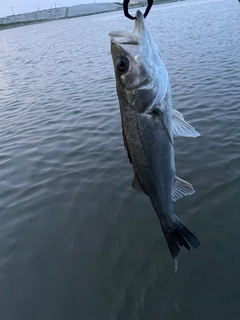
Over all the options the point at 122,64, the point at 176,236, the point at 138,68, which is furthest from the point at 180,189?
the point at 122,64

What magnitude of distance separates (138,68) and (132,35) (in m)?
0.33

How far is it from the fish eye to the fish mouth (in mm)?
165

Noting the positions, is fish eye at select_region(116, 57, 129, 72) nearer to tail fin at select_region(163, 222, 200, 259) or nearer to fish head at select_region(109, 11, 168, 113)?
fish head at select_region(109, 11, 168, 113)

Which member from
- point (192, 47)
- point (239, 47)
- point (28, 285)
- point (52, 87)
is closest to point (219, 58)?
point (239, 47)

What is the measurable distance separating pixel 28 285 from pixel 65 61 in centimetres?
2186

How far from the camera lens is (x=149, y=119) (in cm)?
295

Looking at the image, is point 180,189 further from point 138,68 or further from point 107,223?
point 107,223

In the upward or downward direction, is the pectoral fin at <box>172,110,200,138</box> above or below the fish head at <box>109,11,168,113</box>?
below

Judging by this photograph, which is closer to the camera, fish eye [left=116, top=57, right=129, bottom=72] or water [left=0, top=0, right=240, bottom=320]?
fish eye [left=116, top=57, right=129, bottom=72]

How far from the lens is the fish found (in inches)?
109

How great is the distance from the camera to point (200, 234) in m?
4.73

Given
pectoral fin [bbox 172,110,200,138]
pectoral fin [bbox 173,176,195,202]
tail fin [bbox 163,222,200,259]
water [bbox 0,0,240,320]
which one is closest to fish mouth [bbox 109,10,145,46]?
pectoral fin [bbox 172,110,200,138]

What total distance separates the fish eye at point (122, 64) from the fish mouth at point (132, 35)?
0.17 m

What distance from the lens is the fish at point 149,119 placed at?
278 cm
